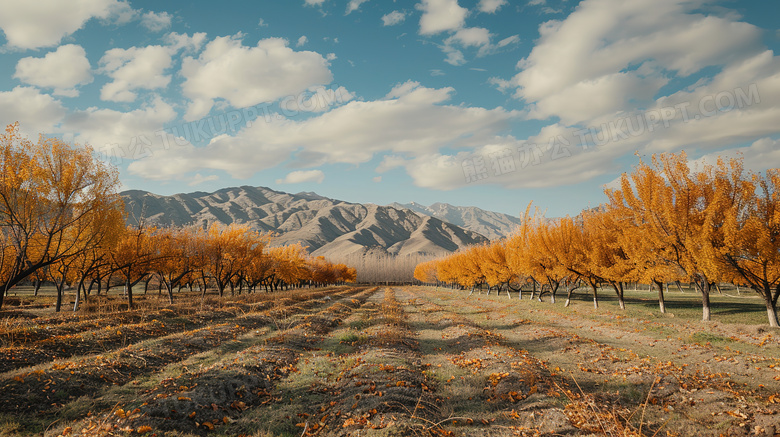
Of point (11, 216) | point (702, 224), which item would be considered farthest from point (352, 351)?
point (702, 224)

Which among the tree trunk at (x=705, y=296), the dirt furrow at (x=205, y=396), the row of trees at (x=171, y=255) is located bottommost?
the tree trunk at (x=705, y=296)

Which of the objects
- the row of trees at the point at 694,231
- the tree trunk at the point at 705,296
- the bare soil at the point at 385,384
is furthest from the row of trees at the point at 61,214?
the tree trunk at the point at 705,296

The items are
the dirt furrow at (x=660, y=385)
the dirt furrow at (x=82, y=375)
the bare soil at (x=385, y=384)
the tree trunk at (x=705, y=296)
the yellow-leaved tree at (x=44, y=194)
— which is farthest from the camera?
the tree trunk at (x=705, y=296)

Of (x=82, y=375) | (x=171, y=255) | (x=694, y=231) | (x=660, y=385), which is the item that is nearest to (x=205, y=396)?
(x=82, y=375)

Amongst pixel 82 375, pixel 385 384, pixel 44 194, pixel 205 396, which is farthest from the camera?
pixel 44 194

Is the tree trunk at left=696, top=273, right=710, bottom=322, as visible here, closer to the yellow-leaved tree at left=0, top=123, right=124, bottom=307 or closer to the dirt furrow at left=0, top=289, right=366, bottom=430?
the dirt furrow at left=0, top=289, right=366, bottom=430

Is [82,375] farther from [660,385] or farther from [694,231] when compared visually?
[694,231]

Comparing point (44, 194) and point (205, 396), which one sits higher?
point (44, 194)

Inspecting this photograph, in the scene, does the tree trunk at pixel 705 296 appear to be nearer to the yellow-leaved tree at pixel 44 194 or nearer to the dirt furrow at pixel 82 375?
the dirt furrow at pixel 82 375

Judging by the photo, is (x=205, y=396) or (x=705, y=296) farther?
(x=705, y=296)

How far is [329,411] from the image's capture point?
798 centimetres

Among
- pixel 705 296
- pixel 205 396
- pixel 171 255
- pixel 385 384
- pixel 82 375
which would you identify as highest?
pixel 171 255

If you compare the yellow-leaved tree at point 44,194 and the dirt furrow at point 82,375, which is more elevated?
the yellow-leaved tree at point 44,194

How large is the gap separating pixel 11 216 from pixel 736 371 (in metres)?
29.3
